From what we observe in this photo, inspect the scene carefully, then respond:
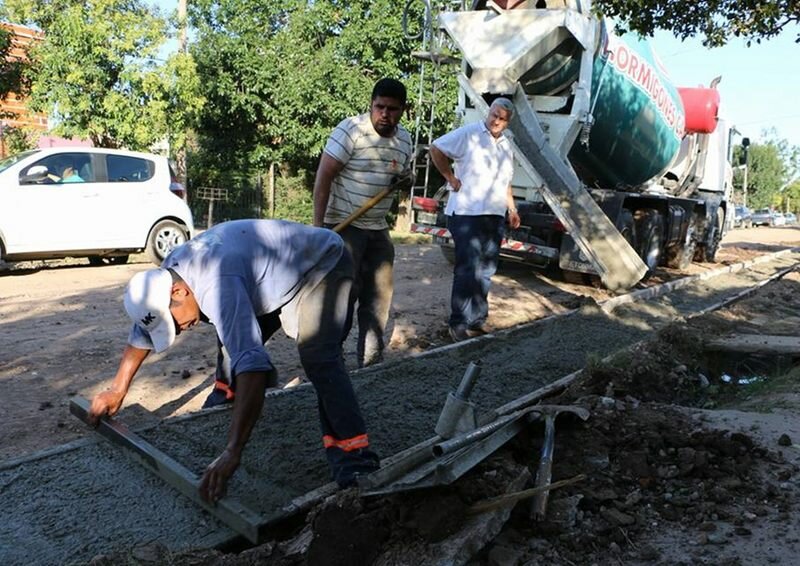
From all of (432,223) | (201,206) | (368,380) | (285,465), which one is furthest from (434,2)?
(201,206)

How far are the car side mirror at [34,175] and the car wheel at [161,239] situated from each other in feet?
5.59

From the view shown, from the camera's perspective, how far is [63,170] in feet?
30.4

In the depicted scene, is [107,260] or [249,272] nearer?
[249,272]

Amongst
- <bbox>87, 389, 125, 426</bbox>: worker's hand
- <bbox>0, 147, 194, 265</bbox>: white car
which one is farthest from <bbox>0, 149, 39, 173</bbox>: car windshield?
<bbox>87, 389, 125, 426</bbox>: worker's hand

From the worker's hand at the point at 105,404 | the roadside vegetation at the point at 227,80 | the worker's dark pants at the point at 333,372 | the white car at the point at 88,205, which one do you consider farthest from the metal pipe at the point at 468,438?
the roadside vegetation at the point at 227,80

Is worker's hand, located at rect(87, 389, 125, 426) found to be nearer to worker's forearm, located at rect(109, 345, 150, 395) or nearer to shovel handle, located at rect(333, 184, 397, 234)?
worker's forearm, located at rect(109, 345, 150, 395)

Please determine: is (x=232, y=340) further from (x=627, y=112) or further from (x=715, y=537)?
(x=627, y=112)

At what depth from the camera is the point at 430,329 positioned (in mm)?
6746

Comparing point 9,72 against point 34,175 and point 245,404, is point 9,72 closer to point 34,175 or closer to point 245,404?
point 34,175

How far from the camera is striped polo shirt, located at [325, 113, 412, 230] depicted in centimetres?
460

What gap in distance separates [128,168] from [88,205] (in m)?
0.90

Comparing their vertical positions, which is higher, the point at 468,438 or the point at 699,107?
the point at 699,107

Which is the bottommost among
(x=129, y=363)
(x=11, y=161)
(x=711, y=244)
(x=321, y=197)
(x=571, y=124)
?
(x=711, y=244)

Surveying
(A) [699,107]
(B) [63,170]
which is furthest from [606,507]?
(A) [699,107]
